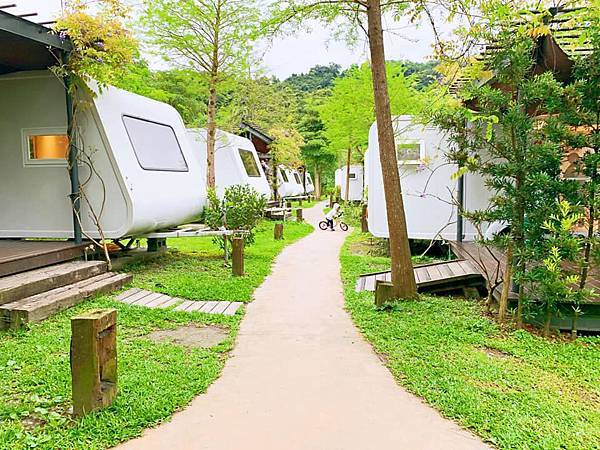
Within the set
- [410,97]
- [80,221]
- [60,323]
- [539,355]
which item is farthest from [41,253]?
[410,97]

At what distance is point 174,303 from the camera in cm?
603

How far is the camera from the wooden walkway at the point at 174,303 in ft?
19.0

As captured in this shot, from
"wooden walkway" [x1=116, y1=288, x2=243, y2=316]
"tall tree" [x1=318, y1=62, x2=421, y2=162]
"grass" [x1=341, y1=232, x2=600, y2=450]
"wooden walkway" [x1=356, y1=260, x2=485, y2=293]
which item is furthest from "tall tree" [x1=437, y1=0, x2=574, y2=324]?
"tall tree" [x1=318, y1=62, x2=421, y2=162]

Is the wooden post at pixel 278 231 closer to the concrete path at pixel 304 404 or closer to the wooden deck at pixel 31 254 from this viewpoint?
the wooden deck at pixel 31 254

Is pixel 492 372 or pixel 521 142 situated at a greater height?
pixel 521 142

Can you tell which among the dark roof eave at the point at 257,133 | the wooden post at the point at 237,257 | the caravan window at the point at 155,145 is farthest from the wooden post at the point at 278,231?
the dark roof eave at the point at 257,133

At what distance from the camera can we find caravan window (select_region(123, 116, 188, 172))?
7559 millimetres

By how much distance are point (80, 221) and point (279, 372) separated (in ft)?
15.2

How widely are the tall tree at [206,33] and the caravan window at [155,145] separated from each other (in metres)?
3.66

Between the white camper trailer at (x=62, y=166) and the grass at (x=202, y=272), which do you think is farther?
the white camper trailer at (x=62, y=166)

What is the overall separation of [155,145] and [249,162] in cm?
899

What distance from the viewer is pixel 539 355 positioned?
13.7 feet

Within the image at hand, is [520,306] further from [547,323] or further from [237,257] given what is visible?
[237,257]

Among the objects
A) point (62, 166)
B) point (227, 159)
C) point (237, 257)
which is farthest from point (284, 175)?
point (62, 166)
